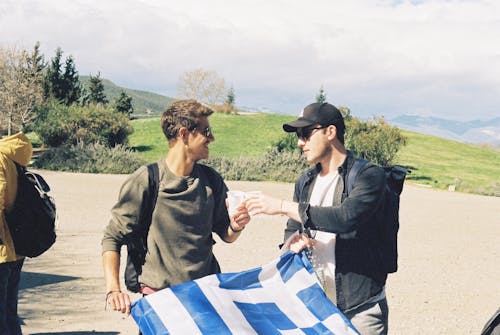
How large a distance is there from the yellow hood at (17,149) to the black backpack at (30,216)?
3.0 inches

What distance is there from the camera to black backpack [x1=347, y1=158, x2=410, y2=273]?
144 inches

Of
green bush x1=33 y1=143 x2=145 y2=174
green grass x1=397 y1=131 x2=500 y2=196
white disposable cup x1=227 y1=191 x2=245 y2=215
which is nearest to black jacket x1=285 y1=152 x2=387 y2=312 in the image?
white disposable cup x1=227 y1=191 x2=245 y2=215

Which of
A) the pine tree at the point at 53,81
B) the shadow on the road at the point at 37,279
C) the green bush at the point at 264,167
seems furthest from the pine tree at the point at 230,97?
the shadow on the road at the point at 37,279

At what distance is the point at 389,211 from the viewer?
369 centimetres

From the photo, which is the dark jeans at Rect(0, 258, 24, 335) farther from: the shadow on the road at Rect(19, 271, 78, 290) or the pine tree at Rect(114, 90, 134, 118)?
the pine tree at Rect(114, 90, 134, 118)

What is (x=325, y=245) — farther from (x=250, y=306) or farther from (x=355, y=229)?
(x=250, y=306)

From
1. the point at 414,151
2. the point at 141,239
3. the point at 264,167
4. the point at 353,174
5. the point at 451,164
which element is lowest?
the point at 451,164

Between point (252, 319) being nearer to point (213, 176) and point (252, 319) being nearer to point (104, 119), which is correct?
point (213, 176)

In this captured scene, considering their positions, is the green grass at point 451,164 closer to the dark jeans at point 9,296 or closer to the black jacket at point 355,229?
the dark jeans at point 9,296

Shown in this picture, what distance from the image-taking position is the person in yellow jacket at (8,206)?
5.12 m

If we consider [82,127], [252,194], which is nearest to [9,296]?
[252,194]

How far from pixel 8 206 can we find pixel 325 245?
2862 mm

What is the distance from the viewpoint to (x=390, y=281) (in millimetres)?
10906

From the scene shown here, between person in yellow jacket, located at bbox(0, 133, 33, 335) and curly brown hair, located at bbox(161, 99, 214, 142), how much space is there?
1972 millimetres
